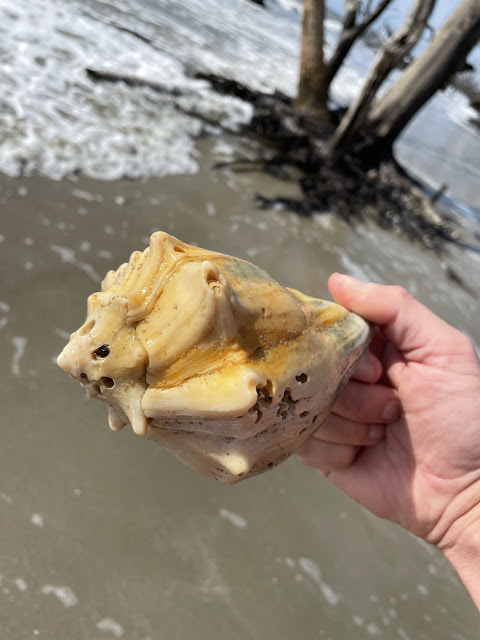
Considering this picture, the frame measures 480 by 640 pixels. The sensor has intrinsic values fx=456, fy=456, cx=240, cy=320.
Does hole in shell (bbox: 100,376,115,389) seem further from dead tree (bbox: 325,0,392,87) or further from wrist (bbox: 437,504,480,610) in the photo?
dead tree (bbox: 325,0,392,87)

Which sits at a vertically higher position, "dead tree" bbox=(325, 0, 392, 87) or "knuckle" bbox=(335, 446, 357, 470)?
"dead tree" bbox=(325, 0, 392, 87)

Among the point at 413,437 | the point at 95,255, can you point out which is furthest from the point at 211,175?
the point at 413,437

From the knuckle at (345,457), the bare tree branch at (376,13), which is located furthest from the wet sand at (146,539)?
the bare tree branch at (376,13)

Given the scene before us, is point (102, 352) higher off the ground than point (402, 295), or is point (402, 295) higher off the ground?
point (402, 295)

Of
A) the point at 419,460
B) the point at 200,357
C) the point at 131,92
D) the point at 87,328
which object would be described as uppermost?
the point at 200,357

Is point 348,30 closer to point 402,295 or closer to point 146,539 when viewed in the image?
point 402,295

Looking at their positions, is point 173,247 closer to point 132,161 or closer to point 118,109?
point 132,161

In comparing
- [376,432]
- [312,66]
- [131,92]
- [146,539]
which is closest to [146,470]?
[146,539]

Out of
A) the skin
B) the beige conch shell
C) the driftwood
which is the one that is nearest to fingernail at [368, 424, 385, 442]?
the skin
